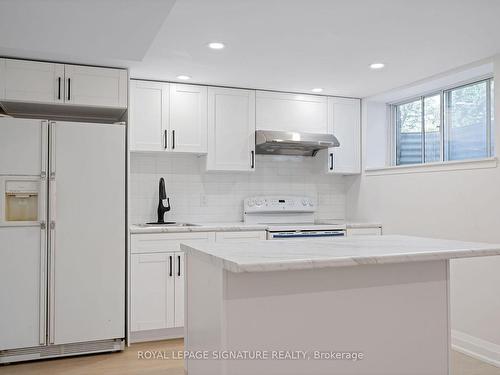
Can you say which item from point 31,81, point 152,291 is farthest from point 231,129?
point 31,81

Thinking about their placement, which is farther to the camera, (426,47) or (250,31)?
(426,47)

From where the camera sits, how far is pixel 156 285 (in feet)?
13.3

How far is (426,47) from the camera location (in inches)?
136

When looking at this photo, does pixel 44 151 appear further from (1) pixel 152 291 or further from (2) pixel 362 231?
(2) pixel 362 231

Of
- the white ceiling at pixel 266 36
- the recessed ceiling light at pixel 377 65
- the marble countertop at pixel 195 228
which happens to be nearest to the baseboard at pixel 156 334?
the marble countertop at pixel 195 228

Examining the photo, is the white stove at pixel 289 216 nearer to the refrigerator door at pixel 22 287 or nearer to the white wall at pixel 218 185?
the white wall at pixel 218 185

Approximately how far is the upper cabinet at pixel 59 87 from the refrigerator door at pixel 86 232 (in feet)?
0.76

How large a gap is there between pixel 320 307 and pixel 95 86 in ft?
8.88

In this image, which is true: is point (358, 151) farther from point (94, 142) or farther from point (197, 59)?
point (94, 142)

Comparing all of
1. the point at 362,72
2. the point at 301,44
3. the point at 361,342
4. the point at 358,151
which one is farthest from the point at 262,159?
the point at 361,342

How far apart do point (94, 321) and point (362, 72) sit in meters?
3.10

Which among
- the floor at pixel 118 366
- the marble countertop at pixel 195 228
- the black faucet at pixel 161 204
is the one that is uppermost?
the black faucet at pixel 161 204

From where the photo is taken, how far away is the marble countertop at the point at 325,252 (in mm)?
1846

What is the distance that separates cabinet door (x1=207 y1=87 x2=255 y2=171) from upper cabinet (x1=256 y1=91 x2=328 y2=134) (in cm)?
11
